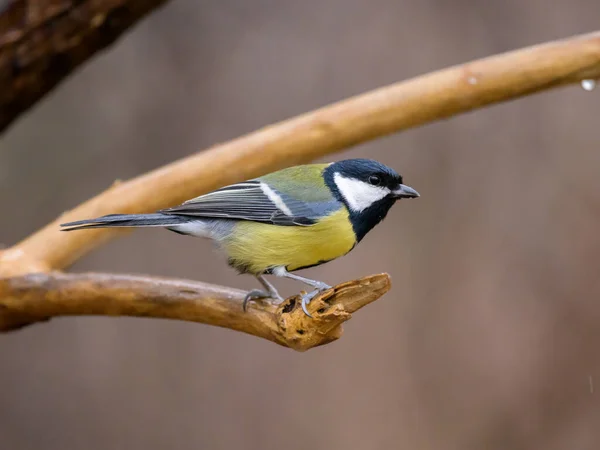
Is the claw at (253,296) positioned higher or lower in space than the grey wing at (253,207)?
lower

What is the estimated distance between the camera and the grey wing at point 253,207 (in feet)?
4.27

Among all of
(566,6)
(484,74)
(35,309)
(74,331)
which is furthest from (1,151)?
(566,6)

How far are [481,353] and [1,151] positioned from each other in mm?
1859

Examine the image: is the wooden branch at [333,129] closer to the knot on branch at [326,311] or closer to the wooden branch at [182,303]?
the wooden branch at [182,303]

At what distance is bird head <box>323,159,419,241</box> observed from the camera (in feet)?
4.27

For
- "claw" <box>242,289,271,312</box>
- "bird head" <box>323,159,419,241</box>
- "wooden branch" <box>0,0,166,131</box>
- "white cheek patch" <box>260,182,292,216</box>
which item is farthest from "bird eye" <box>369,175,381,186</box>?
"wooden branch" <box>0,0,166,131</box>

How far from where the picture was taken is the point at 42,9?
1600 mm

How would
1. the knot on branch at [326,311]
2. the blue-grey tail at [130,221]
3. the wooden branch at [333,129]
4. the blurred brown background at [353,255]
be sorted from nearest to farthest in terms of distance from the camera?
the knot on branch at [326,311] → the blue-grey tail at [130,221] → the wooden branch at [333,129] → the blurred brown background at [353,255]

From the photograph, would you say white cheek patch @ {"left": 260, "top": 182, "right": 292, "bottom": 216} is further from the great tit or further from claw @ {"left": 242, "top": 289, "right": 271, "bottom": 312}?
claw @ {"left": 242, "top": 289, "right": 271, "bottom": 312}

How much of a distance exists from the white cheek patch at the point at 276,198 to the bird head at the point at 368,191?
99mm

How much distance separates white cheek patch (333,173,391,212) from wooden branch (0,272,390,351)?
252 millimetres

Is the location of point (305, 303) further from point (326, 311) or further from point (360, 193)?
point (360, 193)

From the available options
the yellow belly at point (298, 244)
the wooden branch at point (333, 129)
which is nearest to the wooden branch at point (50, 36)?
the wooden branch at point (333, 129)

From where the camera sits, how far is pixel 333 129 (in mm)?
1581
